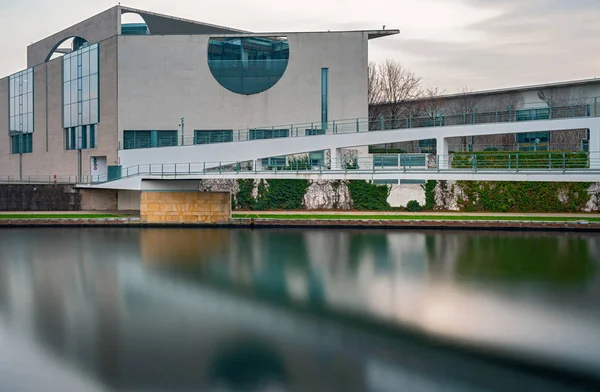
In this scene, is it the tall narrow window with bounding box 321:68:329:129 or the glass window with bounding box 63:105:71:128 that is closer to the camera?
the tall narrow window with bounding box 321:68:329:129

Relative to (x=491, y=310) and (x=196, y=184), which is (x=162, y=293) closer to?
(x=491, y=310)

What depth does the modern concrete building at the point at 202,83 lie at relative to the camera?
148 feet

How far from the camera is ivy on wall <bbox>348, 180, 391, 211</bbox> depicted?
4075 centimetres

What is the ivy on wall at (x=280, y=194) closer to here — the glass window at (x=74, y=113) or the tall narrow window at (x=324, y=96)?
the tall narrow window at (x=324, y=96)

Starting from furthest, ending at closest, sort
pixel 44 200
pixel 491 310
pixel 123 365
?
pixel 44 200, pixel 491 310, pixel 123 365

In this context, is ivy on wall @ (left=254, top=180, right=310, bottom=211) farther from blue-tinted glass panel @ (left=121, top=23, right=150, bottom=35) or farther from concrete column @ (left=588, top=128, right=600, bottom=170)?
concrete column @ (left=588, top=128, right=600, bottom=170)

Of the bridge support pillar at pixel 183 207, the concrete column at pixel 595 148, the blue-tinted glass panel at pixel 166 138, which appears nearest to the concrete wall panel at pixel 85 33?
the blue-tinted glass panel at pixel 166 138

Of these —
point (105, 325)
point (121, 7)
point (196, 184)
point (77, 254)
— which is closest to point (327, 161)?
point (196, 184)

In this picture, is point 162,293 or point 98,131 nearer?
point 162,293

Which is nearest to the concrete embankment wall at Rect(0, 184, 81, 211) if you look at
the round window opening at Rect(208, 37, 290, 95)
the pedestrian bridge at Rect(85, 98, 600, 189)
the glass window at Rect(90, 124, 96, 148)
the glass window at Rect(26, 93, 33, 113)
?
the pedestrian bridge at Rect(85, 98, 600, 189)

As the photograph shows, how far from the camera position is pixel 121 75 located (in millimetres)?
46656

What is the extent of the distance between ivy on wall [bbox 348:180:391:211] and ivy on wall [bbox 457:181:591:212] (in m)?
4.23

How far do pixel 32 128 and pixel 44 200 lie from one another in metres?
14.3

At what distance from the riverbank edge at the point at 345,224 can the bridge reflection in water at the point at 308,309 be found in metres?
2.06
